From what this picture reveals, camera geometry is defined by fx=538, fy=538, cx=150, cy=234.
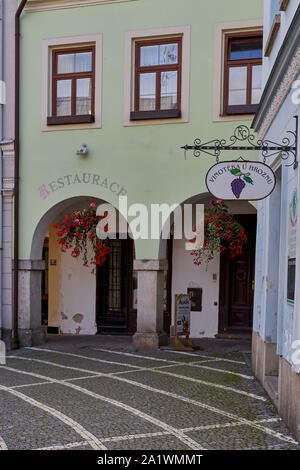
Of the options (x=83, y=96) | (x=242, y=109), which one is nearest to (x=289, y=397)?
(x=242, y=109)

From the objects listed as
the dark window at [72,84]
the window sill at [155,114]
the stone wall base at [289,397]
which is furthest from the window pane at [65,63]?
the stone wall base at [289,397]

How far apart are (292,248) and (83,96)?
6769mm

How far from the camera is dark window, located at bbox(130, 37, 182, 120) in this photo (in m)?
10.4

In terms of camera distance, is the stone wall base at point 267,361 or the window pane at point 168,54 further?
the window pane at point 168,54

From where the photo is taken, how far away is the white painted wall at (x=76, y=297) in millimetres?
13109

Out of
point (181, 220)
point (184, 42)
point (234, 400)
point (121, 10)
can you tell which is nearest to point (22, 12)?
point (121, 10)

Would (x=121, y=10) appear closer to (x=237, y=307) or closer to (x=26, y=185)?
(x=26, y=185)

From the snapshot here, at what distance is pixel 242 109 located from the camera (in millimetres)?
9867

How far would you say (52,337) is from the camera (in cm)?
1266

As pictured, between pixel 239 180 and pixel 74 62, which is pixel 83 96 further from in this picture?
pixel 239 180

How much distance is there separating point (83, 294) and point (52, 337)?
1.27 m

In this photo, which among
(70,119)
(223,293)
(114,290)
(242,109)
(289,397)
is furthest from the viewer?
(114,290)

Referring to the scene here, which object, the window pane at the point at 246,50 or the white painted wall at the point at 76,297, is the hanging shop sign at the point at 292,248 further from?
the white painted wall at the point at 76,297

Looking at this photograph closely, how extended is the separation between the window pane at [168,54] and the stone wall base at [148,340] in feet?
17.5
